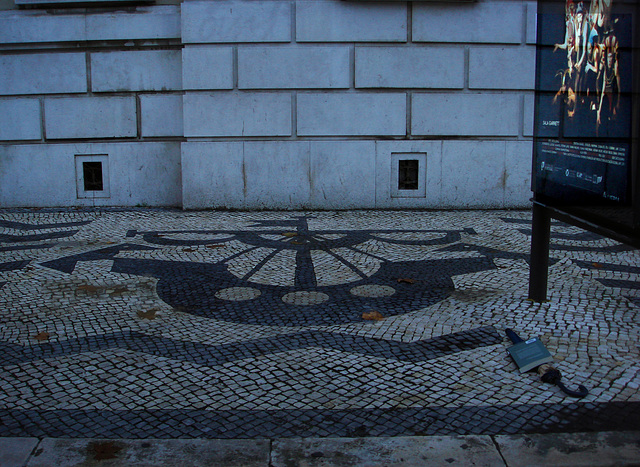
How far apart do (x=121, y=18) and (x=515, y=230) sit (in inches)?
243

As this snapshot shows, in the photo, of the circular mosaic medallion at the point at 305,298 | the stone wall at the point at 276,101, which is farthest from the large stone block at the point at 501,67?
the circular mosaic medallion at the point at 305,298

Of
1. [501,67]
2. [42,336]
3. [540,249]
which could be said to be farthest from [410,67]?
[42,336]

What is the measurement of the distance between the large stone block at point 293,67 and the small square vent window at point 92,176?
2435 millimetres

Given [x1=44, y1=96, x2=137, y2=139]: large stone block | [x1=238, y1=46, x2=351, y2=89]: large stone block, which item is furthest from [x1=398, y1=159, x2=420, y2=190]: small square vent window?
[x1=44, y1=96, x2=137, y2=139]: large stone block

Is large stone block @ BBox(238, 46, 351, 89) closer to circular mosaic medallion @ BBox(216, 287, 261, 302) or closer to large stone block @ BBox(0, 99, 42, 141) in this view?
large stone block @ BBox(0, 99, 42, 141)

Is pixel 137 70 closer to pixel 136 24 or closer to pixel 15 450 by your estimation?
pixel 136 24

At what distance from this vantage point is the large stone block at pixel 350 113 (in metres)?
8.80

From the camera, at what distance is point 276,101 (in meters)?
8.80

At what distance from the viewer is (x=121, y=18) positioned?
29.3ft

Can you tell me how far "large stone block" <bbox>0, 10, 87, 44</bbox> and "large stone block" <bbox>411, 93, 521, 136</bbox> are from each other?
4.92 m

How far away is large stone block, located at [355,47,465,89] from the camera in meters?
8.70

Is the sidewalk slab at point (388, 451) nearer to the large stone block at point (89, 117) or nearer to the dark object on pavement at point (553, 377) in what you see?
the dark object on pavement at point (553, 377)

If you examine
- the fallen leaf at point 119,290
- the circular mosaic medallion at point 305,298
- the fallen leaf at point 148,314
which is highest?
the fallen leaf at point 119,290

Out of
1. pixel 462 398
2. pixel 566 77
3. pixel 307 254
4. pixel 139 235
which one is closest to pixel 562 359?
pixel 462 398
